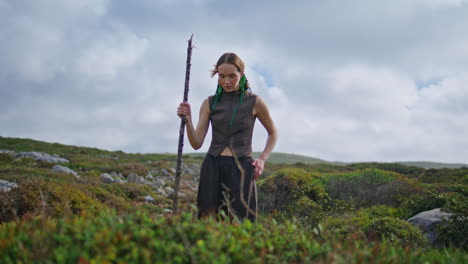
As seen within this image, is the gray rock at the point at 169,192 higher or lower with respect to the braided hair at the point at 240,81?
lower

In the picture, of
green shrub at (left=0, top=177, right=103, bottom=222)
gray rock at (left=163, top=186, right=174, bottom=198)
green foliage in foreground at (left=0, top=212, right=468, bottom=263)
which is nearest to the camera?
green foliage in foreground at (left=0, top=212, right=468, bottom=263)

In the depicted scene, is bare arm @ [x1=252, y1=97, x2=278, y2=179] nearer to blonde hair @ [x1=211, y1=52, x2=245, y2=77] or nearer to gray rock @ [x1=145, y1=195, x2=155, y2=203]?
blonde hair @ [x1=211, y1=52, x2=245, y2=77]

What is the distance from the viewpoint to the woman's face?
168 inches

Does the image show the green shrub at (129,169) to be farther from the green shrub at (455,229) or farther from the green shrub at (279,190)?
the green shrub at (455,229)

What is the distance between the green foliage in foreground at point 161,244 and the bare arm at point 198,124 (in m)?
1.31

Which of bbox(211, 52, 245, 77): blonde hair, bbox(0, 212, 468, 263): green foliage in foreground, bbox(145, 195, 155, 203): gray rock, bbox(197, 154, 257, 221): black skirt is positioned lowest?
bbox(145, 195, 155, 203): gray rock

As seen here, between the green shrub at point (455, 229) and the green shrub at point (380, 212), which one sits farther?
the green shrub at point (380, 212)

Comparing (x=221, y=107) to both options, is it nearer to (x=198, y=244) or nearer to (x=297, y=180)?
(x=198, y=244)

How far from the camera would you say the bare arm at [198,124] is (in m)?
4.39

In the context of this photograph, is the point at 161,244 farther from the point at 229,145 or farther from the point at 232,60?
the point at 232,60

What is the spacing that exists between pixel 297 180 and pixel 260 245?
9534 mm

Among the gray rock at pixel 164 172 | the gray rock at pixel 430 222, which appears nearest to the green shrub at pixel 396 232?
the gray rock at pixel 430 222

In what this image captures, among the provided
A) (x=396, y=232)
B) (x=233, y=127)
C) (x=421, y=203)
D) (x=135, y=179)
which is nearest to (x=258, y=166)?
(x=233, y=127)

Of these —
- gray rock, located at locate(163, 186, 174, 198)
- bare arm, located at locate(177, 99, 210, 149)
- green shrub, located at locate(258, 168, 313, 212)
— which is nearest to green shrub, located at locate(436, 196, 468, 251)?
green shrub, located at locate(258, 168, 313, 212)
